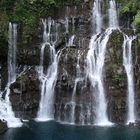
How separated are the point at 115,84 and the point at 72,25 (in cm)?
601

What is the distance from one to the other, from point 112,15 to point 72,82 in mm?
6781

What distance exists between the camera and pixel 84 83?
31000mm

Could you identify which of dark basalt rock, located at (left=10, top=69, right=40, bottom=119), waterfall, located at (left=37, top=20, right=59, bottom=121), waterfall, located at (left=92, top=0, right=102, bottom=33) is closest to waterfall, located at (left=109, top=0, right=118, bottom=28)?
waterfall, located at (left=92, top=0, right=102, bottom=33)

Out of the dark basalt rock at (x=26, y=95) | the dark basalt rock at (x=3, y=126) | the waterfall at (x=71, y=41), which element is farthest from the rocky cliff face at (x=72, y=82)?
the dark basalt rock at (x=3, y=126)

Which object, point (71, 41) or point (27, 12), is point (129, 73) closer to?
point (71, 41)

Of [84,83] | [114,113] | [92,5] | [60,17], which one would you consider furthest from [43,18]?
[114,113]

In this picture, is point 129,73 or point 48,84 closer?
point 129,73

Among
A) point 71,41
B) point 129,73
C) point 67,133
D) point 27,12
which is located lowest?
point 67,133

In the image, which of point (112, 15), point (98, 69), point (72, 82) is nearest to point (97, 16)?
point (112, 15)

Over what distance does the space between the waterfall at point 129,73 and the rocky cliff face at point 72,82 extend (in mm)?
253

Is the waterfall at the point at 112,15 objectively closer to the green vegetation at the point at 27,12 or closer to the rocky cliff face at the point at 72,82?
the rocky cliff face at the point at 72,82

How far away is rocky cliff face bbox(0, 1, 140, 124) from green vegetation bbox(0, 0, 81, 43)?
0.88 metres

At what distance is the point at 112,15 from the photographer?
34.4 m

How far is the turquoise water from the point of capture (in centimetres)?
2628
